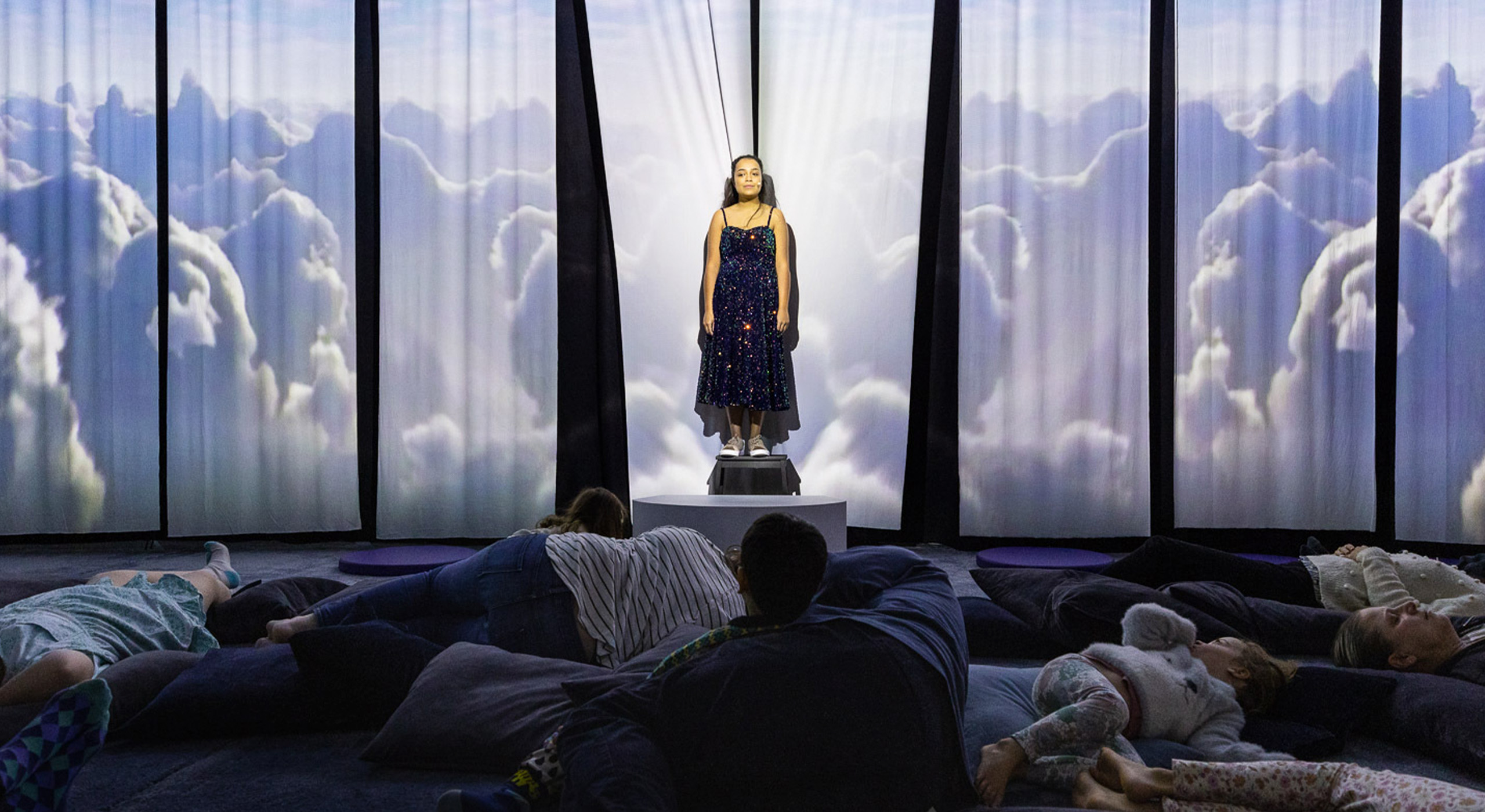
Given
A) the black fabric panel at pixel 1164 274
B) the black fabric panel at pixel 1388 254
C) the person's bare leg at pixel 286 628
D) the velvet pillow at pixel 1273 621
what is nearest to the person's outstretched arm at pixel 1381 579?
the velvet pillow at pixel 1273 621

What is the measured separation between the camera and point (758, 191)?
16.9 feet

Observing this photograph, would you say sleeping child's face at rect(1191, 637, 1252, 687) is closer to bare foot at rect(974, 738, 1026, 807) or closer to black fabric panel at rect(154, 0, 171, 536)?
bare foot at rect(974, 738, 1026, 807)

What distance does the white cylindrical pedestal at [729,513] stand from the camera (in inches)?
151

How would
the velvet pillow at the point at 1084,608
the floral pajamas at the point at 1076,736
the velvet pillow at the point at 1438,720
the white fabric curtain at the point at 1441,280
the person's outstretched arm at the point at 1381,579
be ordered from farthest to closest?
1. the white fabric curtain at the point at 1441,280
2. the person's outstretched arm at the point at 1381,579
3. the velvet pillow at the point at 1084,608
4. the velvet pillow at the point at 1438,720
5. the floral pajamas at the point at 1076,736

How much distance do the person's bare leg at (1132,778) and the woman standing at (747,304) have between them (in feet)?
11.1

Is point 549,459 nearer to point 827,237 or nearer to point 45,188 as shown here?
point 827,237

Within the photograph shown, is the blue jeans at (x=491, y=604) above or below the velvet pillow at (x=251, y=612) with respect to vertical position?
above

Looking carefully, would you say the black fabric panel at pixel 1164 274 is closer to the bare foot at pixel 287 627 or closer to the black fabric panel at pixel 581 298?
the black fabric panel at pixel 581 298

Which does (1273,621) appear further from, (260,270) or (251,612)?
(260,270)

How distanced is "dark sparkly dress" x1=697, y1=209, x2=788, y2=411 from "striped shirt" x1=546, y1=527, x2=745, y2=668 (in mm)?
2536

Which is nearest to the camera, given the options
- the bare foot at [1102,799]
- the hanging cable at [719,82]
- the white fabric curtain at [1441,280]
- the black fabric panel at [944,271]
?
the bare foot at [1102,799]

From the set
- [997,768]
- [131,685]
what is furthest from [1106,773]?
[131,685]

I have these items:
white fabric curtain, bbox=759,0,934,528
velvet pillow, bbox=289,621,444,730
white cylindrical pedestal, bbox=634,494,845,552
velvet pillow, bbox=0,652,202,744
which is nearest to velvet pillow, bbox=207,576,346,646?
velvet pillow, bbox=0,652,202,744

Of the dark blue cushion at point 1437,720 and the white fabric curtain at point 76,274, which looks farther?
the white fabric curtain at point 76,274
